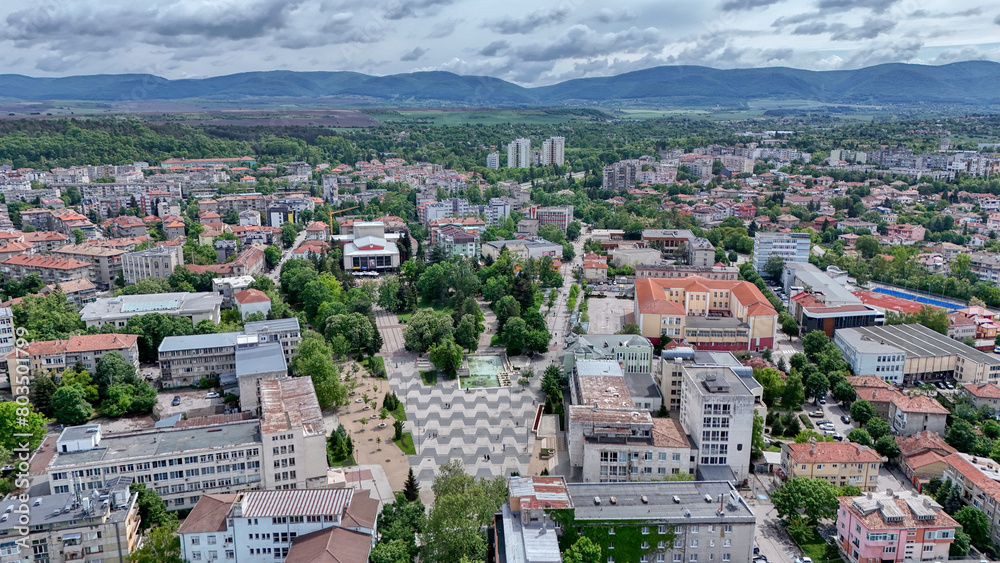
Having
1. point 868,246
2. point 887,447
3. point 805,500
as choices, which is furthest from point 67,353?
point 868,246

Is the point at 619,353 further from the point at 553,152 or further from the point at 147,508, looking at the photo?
the point at 553,152

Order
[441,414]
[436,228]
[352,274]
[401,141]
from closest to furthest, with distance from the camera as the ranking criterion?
[441,414]
[352,274]
[436,228]
[401,141]

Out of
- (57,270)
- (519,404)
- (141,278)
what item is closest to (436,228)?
(141,278)

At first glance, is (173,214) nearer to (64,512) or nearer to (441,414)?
(441,414)

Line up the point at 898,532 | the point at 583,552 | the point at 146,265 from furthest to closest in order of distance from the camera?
the point at 146,265, the point at 898,532, the point at 583,552

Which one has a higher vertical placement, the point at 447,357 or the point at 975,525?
the point at 447,357

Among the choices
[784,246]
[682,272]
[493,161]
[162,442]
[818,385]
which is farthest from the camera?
[493,161]
